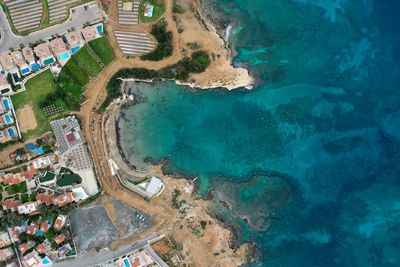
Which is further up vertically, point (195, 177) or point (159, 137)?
point (159, 137)

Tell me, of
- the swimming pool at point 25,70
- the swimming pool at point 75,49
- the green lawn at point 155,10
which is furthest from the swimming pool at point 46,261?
the green lawn at point 155,10

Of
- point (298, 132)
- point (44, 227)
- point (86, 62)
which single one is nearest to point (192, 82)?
point (86, 62)

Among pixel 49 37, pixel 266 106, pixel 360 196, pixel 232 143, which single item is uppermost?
pixel 49 37

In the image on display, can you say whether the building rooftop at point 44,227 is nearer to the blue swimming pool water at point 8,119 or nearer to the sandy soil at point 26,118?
the sandy soil at point 26,118

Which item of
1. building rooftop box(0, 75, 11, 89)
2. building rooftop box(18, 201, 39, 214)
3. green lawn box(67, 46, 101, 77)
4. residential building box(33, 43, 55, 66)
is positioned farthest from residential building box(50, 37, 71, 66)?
building rooftop box(18, 201, 39, 214)

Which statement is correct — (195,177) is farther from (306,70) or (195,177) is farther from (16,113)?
(16,113)

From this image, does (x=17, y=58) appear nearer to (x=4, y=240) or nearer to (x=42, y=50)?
(x=42, y=50)

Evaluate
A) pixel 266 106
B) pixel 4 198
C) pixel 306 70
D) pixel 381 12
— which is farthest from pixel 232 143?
pixel 4 198
